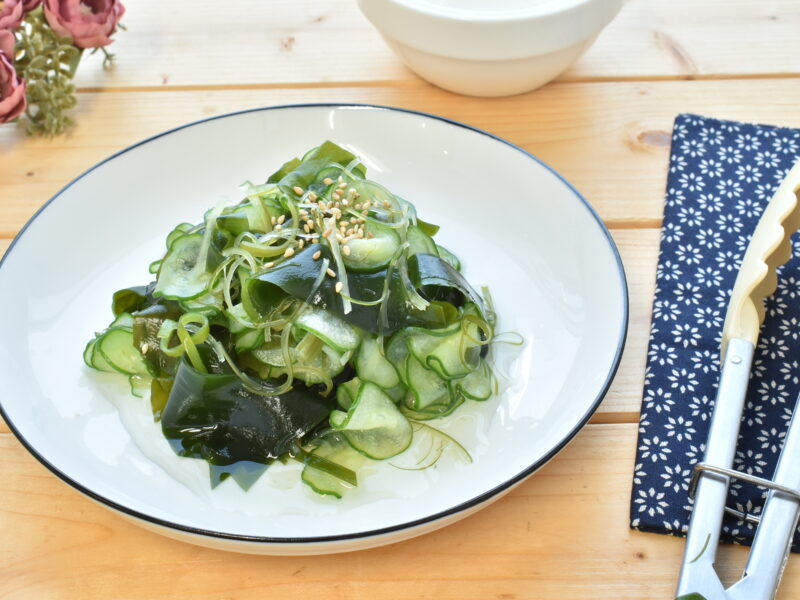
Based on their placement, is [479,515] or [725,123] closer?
[479,515]

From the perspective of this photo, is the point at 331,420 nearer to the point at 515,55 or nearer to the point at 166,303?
the point at 166,303

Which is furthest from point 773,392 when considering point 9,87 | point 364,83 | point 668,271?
point 9,87

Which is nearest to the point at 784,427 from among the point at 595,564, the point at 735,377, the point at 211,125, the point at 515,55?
the point at 735,377

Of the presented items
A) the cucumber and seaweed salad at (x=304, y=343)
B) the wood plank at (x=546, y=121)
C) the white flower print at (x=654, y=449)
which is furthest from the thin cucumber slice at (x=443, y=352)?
the wood plank at (x=546, y=121)

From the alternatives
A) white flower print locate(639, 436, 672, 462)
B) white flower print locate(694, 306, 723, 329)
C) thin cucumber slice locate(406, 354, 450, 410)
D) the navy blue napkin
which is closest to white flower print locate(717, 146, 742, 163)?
the navy blue napkin

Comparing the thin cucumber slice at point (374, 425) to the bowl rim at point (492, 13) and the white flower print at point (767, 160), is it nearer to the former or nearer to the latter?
the bowl rim at point (492, 13)

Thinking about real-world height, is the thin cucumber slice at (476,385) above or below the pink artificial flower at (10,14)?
below

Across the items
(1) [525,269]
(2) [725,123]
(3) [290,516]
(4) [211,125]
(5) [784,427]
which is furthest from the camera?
(2) [725,123]

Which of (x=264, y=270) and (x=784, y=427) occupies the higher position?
(x=264, y=270)
